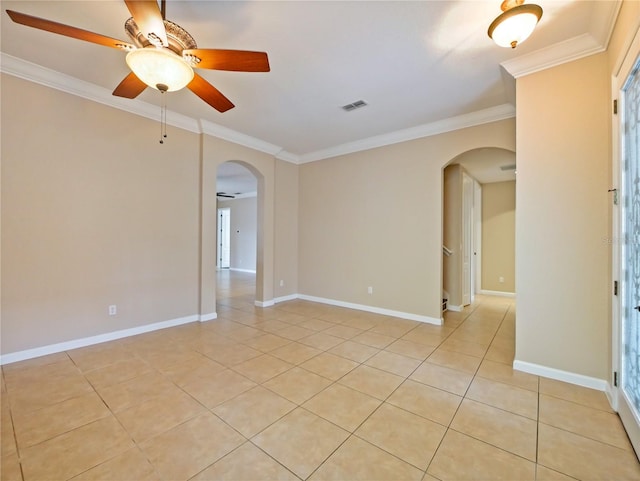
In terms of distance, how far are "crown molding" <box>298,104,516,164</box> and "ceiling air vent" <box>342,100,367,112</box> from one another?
1.06 m

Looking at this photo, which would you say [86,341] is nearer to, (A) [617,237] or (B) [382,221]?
(B) [382,221]

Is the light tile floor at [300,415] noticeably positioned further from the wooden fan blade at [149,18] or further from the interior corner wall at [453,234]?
the wooden fan blade at [149,18]

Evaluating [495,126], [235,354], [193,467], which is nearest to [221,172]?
[235,354]

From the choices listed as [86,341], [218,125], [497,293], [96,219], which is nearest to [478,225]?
[497,293]

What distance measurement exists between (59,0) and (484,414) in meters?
4.29

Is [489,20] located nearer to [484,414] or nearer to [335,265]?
[484,414]

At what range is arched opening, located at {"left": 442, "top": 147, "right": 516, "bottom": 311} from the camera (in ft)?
16.4

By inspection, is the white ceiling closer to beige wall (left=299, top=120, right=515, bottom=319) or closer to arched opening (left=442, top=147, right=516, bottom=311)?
beige wall (left=299, top=120, right=515, bottom=319)

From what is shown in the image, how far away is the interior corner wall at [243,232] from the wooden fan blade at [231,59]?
7918mm

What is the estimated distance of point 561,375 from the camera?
8.04ft

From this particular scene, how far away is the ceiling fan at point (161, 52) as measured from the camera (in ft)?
5.45

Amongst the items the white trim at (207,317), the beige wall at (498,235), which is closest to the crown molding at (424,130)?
the white trim at (207,317)

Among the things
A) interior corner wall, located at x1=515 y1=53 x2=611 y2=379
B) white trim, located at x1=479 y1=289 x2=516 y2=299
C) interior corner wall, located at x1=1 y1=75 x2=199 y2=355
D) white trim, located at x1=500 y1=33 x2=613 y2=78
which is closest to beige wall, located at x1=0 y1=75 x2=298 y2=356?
interior corner wall, located at x1=1 y1=75 x2=199 y2=355

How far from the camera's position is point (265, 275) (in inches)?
202
